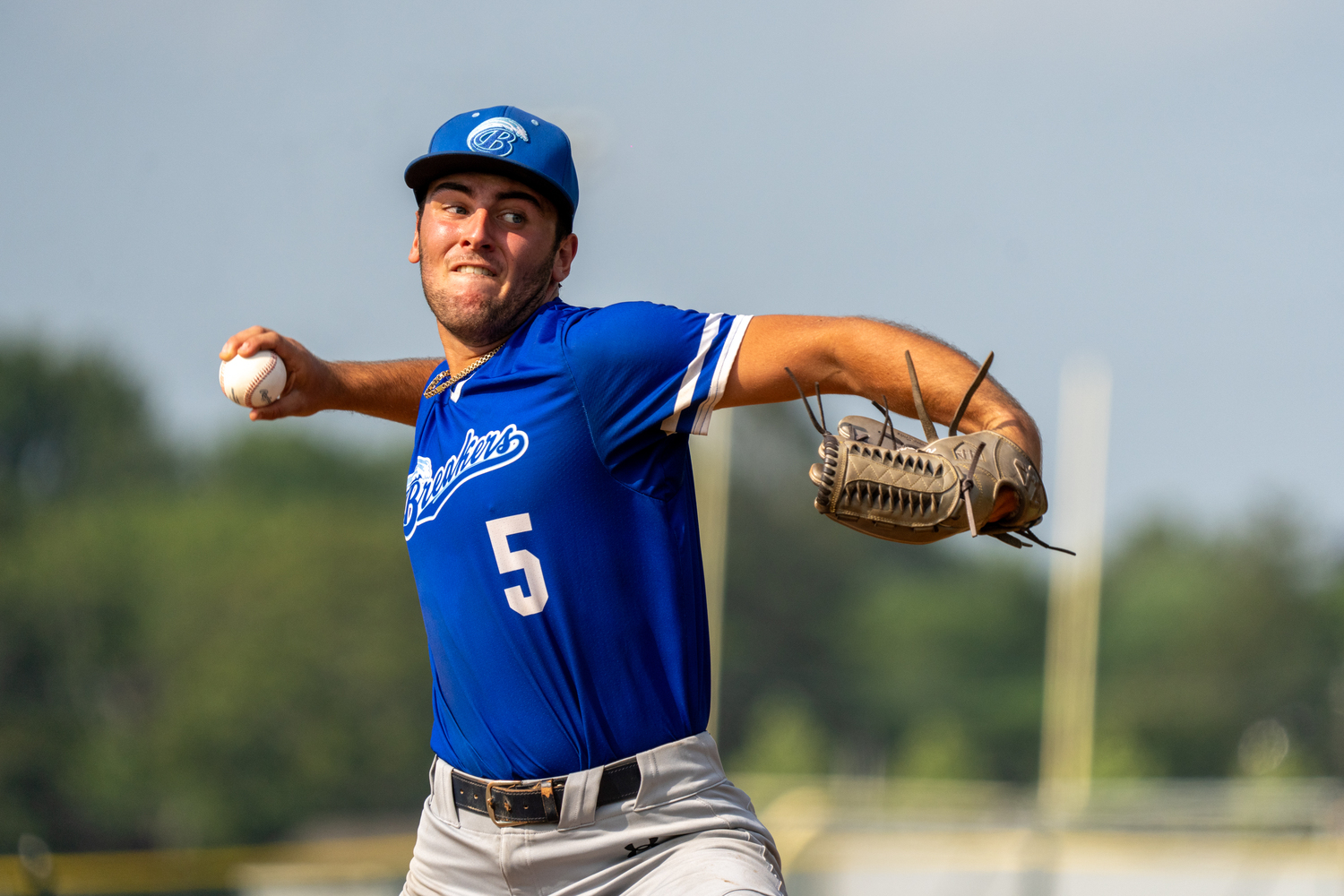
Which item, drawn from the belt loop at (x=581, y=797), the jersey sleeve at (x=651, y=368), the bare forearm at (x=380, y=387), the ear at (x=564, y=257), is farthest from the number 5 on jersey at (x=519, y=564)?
the bare forearm at (x=380, y=387)

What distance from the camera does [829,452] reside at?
9.32 ft

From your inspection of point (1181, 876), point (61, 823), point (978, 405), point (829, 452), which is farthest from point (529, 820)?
point (61, 823)

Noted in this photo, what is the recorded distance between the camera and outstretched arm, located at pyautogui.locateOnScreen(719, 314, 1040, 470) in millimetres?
2961

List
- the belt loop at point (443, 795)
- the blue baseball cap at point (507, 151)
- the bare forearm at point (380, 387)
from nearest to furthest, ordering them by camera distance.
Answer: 1. the belt loop at point (443, 795)
2. the blue baseball cap at point (507, 151)
3. the bare forearm at point (380, 387)

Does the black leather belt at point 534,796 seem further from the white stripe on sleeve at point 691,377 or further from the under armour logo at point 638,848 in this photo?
the white stripe on sleeve at point 691,377

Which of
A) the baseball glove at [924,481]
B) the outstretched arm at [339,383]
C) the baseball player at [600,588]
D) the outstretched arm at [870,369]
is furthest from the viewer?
the outstretched arm at [339,383]

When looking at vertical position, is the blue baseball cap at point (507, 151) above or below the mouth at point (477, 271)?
above

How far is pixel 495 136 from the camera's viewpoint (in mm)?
3453

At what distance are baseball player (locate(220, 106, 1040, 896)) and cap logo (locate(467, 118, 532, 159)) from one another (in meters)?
0.45

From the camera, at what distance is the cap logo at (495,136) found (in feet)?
11.2

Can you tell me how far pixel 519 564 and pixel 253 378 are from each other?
98 centimetres

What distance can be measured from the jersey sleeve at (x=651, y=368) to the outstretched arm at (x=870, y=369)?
54 millimetres

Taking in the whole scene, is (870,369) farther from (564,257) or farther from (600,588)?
(564,257)

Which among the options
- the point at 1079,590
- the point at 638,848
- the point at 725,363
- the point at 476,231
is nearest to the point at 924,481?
the point at 725,363
